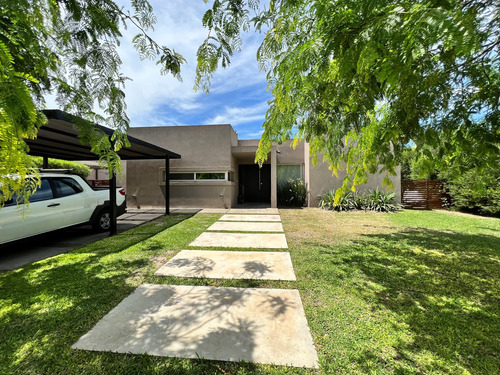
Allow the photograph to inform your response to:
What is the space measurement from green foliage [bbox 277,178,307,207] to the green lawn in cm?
717

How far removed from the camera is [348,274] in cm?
348

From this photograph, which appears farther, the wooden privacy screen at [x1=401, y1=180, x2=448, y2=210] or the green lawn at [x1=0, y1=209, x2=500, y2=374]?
the wooden privacy screen at [x1=401, y1=180, x2=448, y2=210]

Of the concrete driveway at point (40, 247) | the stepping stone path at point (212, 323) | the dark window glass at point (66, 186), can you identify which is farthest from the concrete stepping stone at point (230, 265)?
the dark window glass at point (66, 186)

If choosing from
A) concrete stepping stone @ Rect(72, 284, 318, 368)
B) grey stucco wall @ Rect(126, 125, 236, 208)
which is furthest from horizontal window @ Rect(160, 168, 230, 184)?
concrete stepping stone @ Rect(72, 284, 318, 368)

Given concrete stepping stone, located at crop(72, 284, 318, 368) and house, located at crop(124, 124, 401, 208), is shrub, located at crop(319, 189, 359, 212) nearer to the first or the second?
house, located at crop(124, 124, 401, 208)

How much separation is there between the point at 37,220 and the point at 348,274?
244 inches

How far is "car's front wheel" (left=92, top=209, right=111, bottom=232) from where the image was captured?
6.30 metres

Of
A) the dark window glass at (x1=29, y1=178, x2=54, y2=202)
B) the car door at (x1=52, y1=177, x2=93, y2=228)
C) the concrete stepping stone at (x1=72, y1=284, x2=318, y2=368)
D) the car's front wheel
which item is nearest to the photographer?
the concrete stepping stone at (x1=72, y1=284, x2=318, y2=368)

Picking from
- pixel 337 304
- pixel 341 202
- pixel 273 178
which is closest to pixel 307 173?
pixel 273 178

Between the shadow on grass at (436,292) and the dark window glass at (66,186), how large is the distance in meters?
6.27

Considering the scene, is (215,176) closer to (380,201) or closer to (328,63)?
(380,201)

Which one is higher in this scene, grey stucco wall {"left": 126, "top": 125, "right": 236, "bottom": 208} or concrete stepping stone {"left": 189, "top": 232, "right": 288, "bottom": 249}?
grey stucco wall {"left": 126, "top": 125, "right": 236, "bottom": 208}

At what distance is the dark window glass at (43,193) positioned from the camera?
4713mm

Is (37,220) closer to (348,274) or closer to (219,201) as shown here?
(348,274)
